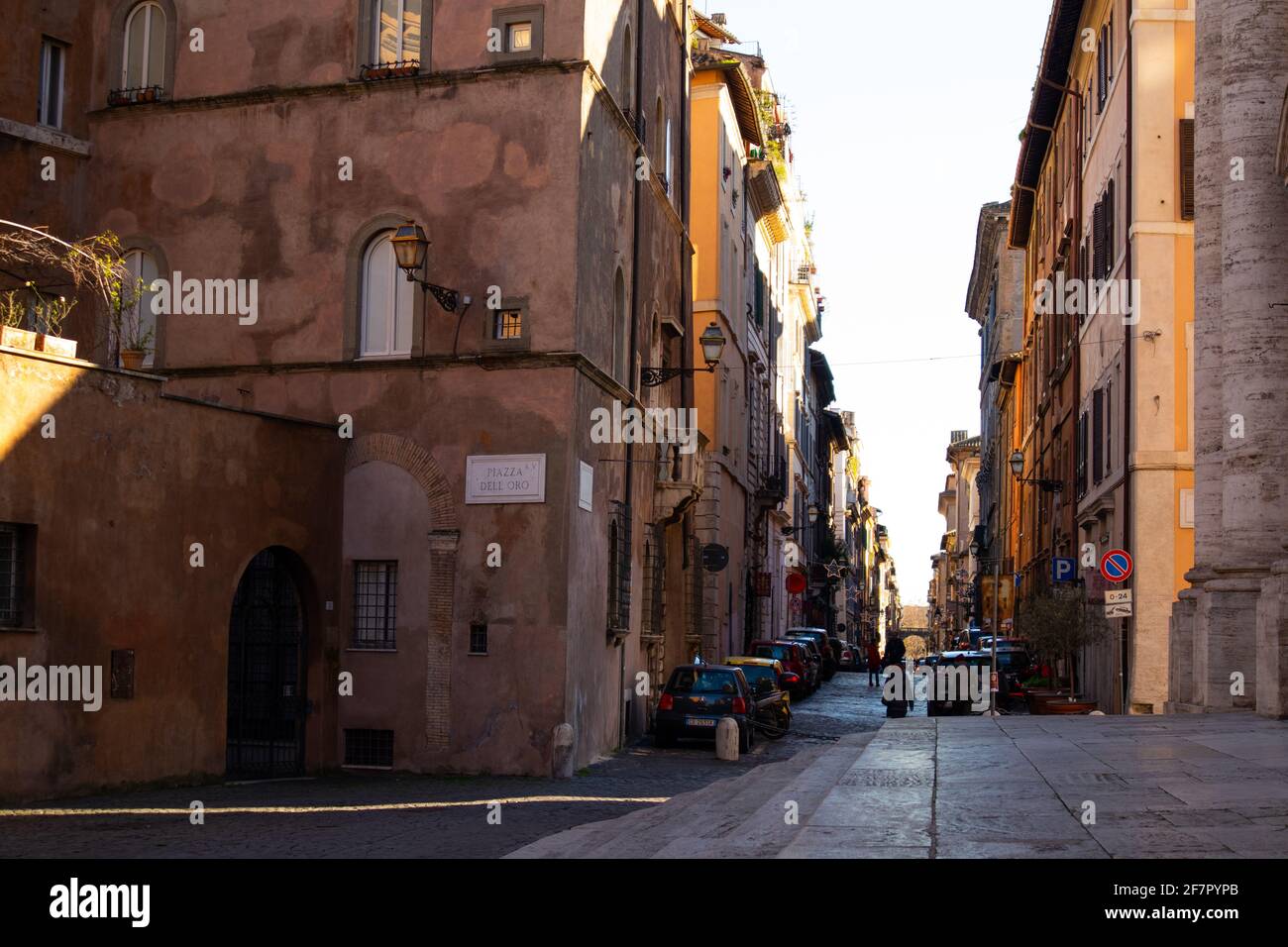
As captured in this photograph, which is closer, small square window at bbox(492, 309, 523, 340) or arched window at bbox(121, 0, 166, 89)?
small square window at bbox(492, 309, 523, 340)

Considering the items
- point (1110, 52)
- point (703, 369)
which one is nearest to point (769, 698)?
point (703, 369)

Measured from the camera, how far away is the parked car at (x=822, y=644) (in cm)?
5325

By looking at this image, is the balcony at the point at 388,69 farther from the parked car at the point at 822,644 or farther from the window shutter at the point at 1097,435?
the parked car at the point at 822,644

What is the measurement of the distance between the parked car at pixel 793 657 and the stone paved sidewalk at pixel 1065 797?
2250 centimetres

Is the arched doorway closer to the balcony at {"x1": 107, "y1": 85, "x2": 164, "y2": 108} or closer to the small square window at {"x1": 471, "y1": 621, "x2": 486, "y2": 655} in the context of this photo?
the small square window at {"x1": 471, "y1": 621, "x2": 486, "y2": 655}

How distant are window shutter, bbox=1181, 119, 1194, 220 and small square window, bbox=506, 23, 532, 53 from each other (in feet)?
46.9

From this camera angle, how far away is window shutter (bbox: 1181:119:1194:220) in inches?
1227

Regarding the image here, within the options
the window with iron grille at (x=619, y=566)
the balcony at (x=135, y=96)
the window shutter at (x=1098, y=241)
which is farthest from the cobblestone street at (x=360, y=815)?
the window shutter at (x=1098, y=241)

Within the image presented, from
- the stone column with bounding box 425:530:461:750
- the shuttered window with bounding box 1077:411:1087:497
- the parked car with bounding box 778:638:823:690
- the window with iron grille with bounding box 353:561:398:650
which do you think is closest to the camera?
the stone column with bounding box 425:530:461:750

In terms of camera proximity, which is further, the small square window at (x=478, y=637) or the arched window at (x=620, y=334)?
the arched window at (x=620, y=334)

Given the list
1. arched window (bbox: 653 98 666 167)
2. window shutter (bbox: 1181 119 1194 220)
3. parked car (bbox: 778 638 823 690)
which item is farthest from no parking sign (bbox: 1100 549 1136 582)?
parked car (bbox: 778 638 823 690)

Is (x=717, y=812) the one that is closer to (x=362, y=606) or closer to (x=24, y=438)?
(x=24, y=438)

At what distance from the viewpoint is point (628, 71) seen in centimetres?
2714
